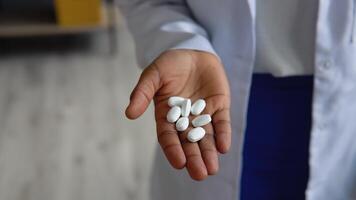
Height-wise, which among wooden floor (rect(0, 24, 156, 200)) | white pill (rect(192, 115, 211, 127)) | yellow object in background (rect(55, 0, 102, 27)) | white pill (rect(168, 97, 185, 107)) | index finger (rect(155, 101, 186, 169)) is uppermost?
white pill (rect(168, 97, 185, 107))

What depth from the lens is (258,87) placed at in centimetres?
71

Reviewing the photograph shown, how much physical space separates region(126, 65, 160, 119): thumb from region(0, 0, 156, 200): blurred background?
42.8 inches

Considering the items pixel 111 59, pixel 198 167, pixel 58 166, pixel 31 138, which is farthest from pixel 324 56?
pixel 111 59

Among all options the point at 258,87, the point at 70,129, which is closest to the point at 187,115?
the point at 258,87

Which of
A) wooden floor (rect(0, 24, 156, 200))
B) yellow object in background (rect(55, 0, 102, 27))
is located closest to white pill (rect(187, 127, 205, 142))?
wooden floor (rect(0, 24, 156, 200))

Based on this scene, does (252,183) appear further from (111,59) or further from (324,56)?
(111,59)

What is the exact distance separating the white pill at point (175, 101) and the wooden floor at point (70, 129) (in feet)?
3.46

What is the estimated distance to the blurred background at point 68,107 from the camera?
1708 millimetres

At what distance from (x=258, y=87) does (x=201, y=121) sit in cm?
13

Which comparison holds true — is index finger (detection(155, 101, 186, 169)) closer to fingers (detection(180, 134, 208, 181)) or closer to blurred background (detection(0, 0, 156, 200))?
fingers (detection(180, 134, 208, 181))

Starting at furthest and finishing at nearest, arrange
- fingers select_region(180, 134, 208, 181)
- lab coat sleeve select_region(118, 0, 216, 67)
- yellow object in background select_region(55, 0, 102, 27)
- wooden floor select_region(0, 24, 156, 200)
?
yellow object in background select_region(55, 0, 102, 27) → wooden floor select_region(0, 24, 156, 200) → lab coat sleeve select_region(118, 0, 216, 67) → fingers select_region(180, 134, 208, 181)

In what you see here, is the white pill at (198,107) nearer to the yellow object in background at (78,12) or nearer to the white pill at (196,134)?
the white pill at (196,134)

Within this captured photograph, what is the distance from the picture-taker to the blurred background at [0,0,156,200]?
171cm

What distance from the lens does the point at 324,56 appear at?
2.11 ft
